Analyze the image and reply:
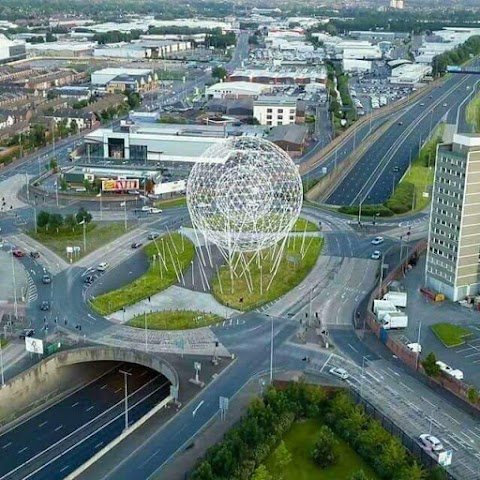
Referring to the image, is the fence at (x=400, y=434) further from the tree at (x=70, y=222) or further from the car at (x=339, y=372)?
the tree at (x=70, y=222)

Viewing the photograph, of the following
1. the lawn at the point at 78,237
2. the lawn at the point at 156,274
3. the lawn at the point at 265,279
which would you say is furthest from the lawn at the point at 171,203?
the lawn at the point at 265,279

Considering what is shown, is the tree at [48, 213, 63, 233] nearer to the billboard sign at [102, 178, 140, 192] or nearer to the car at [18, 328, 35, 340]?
the billboard sign at [102, 178, 140, 192]

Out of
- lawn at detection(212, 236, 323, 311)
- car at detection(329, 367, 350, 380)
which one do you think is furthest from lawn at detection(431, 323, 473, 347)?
lawn at detection(212, 236, 323, 311)

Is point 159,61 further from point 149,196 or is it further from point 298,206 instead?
point 298,206

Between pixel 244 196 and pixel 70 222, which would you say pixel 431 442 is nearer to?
pixel 244 196

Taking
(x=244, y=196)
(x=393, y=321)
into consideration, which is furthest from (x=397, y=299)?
(x=244, y=196)

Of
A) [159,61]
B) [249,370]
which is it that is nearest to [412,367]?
[249,370]
